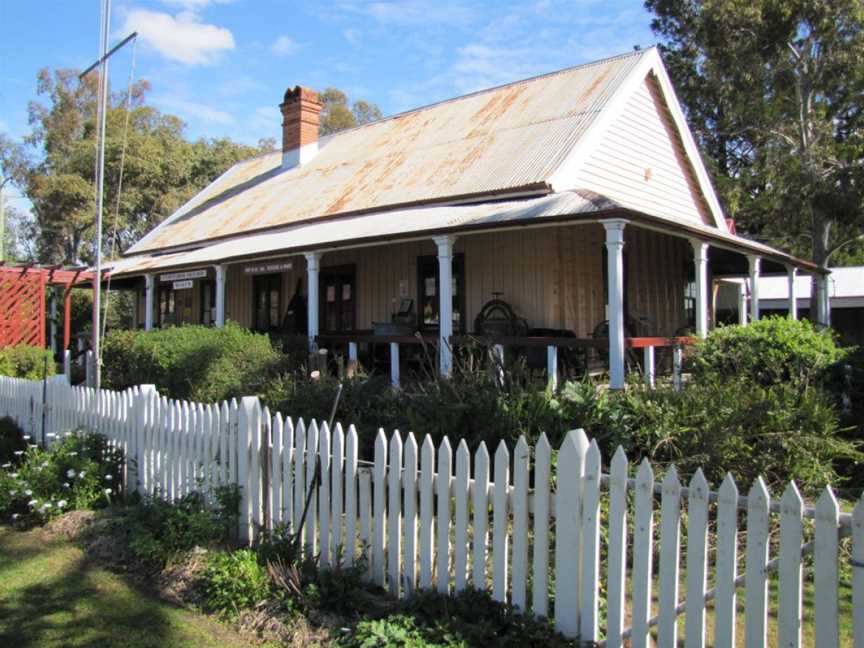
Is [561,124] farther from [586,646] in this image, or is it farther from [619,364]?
[586,646]

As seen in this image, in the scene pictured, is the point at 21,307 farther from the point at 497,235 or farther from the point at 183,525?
the point at 183,525

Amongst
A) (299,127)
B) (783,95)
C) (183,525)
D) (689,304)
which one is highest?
(783,95)

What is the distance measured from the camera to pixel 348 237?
12.1 m

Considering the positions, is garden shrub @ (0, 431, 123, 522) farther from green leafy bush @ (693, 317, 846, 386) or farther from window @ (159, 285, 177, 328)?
window @ (159, 285, 177, 328)

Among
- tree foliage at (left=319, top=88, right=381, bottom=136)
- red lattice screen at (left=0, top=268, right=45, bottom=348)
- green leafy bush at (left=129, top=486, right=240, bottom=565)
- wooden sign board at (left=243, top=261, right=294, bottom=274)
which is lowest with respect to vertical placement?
green leafy bush at (left=129, top=486, right=240, bottom=565)

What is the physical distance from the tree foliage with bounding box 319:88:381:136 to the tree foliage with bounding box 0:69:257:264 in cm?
710

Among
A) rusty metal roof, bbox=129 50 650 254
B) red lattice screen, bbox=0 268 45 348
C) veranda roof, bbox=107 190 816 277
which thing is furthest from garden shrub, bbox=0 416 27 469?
red lattice screen, bbox=0 268 45 348

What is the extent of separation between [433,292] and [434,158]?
10.8ft

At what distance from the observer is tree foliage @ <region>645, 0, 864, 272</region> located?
21156 mm

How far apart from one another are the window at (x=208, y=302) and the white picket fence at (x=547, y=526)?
1468 centimetres

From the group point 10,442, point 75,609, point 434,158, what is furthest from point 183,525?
point 434,158

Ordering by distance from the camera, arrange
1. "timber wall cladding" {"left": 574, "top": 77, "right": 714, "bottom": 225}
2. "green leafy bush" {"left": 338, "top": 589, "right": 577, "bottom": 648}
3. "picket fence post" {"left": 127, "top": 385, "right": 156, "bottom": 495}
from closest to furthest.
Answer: "green leafy bush" {"left": 338, "top": 589, "right": 577, "bottom": 648} < "picket fence post" {"left": 127, "top": 385, "right": 156, "bottom": 495} < "timber wall cladding" {"left": 574, "top": 77, "right": 714, "bottom": 225}

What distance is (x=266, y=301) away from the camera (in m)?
18.4

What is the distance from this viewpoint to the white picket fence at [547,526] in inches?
117
